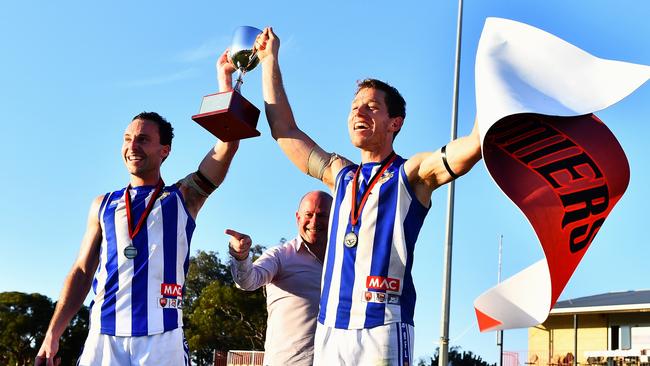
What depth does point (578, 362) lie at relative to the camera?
26531 millimetres

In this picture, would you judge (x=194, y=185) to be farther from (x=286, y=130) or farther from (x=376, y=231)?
(x=376, y=231)

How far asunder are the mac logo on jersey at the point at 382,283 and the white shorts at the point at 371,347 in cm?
19

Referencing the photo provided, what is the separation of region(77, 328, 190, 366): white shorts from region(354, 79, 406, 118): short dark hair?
1.87 meters

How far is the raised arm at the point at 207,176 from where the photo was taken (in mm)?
5348

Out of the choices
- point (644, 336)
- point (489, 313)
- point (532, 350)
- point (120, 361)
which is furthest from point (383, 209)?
point (532, 350)

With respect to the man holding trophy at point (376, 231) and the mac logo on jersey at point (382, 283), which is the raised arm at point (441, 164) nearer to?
the man holding trophy at point (376, 231)

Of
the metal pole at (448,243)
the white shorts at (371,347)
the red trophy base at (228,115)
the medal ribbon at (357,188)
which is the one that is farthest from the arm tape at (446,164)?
the metal pole at (448,243)

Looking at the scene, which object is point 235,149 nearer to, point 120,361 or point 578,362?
point 120,361

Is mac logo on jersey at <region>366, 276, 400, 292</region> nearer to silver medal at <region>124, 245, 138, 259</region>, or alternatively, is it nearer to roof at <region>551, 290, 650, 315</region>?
silver medal at <region>124, 245, 138, 259</region>

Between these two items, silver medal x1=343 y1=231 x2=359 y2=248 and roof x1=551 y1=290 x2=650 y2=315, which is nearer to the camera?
silver medal x1=343 y1=231 x2=359 y2=248

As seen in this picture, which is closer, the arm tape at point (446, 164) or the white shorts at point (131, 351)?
the arm tape at point (446, 164)

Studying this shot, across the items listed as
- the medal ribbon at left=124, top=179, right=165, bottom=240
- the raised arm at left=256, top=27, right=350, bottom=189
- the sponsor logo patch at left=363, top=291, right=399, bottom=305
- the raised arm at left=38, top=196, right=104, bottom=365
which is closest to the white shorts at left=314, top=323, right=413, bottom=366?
the sponsor logo patch at left=363, top=291, right=399, bottom=305

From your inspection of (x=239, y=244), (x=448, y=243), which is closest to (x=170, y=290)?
(x=239, y=244)

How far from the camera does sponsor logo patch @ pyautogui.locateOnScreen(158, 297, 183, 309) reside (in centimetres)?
490
